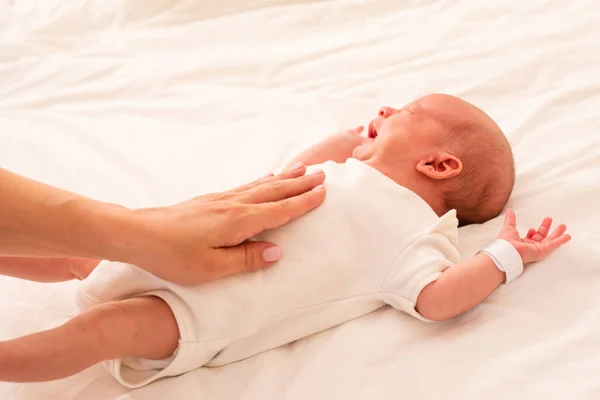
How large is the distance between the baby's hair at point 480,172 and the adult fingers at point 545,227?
0.37 ft

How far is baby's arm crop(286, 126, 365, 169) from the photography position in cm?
136

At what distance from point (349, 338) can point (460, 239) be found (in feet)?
1.02

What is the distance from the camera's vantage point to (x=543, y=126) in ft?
4.62

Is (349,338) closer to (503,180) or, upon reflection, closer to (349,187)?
(349,187)

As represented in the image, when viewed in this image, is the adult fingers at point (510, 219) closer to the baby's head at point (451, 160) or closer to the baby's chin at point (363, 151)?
the baby's head at point (451, 160)

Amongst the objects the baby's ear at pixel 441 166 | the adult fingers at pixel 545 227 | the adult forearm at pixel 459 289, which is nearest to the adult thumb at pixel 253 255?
the adult forearm at pixel 459 289

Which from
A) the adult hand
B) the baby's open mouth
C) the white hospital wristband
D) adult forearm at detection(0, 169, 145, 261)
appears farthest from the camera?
the baby's open mouth

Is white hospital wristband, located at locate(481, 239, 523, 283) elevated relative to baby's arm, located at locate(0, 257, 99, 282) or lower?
lower

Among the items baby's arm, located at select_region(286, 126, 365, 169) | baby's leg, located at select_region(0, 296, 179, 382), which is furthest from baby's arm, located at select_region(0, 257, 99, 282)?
baby's arm, located at select_region(286, 126, 365, 169)

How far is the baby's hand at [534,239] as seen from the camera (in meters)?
1.07

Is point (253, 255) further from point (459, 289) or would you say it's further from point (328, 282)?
point (459, 289)

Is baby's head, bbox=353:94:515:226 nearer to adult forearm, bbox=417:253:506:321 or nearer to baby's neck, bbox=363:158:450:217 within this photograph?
baby's neck, bbox=363:158:450:217

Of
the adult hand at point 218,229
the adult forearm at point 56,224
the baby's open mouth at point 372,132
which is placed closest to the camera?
the adult forearm at point 56,224

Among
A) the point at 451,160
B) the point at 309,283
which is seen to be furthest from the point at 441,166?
the point at 309,283
